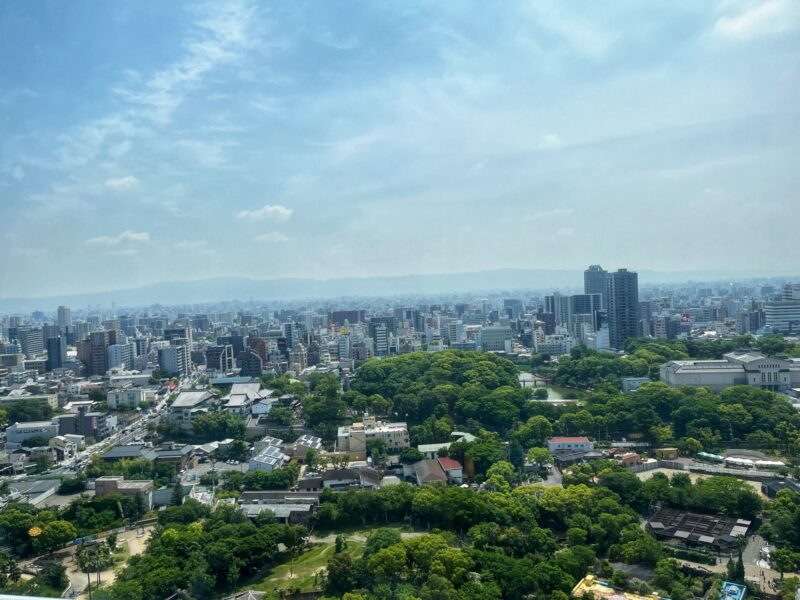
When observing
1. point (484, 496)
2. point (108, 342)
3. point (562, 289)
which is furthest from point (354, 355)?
point (562, 289)

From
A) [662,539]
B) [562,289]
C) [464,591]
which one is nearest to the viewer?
[464,591]

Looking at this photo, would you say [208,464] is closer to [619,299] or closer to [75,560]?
[75,560]

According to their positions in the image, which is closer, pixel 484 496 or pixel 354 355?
pixel 484 496

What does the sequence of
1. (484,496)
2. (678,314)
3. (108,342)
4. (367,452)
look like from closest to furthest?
(484,496) → (367,452) → (108,342) → (678,314)

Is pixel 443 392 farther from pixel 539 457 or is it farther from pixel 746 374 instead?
pixel 746 374

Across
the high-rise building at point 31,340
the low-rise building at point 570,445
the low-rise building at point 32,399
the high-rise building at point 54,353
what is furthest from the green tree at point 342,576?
the high-rise building at point 31,340

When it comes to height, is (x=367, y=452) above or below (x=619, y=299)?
below

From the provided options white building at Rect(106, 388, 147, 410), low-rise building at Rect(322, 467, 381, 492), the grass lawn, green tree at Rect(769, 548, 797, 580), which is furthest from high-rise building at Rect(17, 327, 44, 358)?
green tree at Rect(769, 548, 797, 580)

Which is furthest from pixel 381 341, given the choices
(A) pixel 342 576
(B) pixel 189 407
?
(A) pixel 342 576
